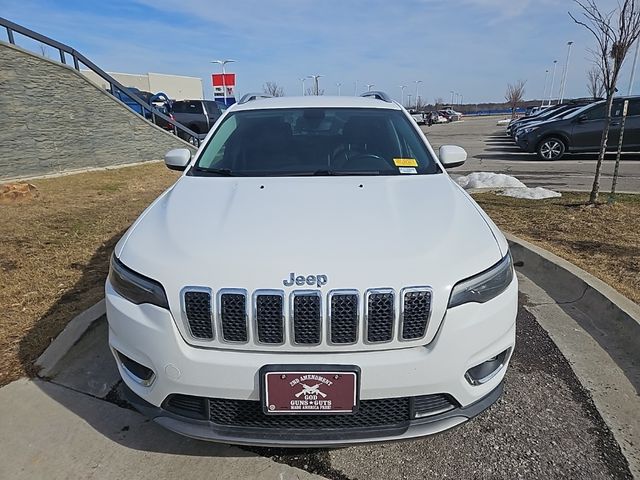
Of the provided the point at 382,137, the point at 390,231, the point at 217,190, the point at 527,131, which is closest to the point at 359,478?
the point at 390,231

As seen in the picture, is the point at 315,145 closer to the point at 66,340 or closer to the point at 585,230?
the point at 66,340

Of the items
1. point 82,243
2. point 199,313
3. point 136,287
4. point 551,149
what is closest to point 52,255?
point 82,243

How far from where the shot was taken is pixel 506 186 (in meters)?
8.23

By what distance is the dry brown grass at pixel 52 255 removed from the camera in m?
3.04

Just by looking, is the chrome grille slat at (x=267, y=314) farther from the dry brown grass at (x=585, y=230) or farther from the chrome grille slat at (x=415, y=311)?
the dry brown grass at (x=585, y=230)

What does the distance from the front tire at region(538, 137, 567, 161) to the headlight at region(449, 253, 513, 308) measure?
1292cm

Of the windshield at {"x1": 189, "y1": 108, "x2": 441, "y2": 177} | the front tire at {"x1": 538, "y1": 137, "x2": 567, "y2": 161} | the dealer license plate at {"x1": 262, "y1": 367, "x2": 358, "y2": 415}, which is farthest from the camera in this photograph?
the front tire at {"x1": 538, "y1": 137, "x2": 567, "y2": 161}

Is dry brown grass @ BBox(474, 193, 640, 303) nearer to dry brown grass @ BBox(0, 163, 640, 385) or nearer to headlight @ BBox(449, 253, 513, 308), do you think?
dry brown grass @ BBox(0, 163, 640, 385)

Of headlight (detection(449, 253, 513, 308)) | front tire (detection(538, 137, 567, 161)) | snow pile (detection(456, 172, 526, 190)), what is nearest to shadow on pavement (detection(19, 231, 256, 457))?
headlight (detection(449, 253, 513, 308))

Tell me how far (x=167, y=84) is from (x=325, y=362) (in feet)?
206

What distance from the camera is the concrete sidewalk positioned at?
1975 millimetres

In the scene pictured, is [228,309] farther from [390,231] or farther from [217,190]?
[217,190]

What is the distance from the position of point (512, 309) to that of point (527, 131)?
1338cm

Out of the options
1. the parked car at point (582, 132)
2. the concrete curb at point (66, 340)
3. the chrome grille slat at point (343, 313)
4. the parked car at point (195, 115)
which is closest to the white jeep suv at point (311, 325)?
the chrome grille slat at point (343, 313)
